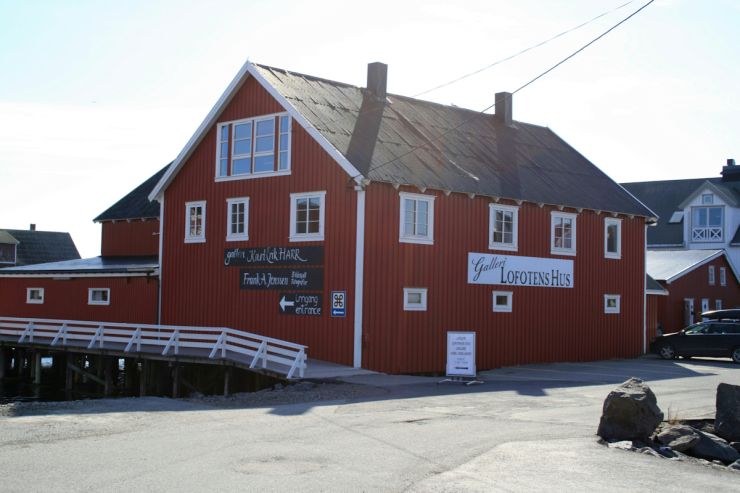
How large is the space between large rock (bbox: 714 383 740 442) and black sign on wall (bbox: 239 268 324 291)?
12.6 meters

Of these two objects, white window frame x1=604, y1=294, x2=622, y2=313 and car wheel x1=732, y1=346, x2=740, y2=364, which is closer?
car wheel x1=732, y1=346, x2=740, y2=364

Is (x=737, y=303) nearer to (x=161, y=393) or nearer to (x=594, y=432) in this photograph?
(x=161, y=393)

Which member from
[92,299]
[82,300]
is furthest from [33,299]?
[92,299]

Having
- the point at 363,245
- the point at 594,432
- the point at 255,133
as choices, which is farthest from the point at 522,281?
the point at 594,432

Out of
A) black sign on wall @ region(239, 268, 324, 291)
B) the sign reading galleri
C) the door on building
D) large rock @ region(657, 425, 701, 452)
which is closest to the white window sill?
the sign reading galleri

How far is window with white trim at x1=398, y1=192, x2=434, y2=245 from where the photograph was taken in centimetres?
2458

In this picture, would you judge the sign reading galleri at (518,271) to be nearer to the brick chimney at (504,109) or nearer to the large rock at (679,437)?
the brick chimney at (504,109)

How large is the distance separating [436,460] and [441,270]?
14409mm

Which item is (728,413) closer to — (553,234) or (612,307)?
(553,234)

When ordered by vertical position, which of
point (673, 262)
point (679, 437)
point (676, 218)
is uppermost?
point (676, 218)

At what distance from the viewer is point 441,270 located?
2538cm

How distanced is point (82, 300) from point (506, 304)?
15.2 meters

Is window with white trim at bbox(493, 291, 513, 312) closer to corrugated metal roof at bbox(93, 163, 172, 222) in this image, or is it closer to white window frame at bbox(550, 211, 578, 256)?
white window frame at bbox(550, 211, 578, 256)

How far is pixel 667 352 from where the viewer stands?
105 ft
